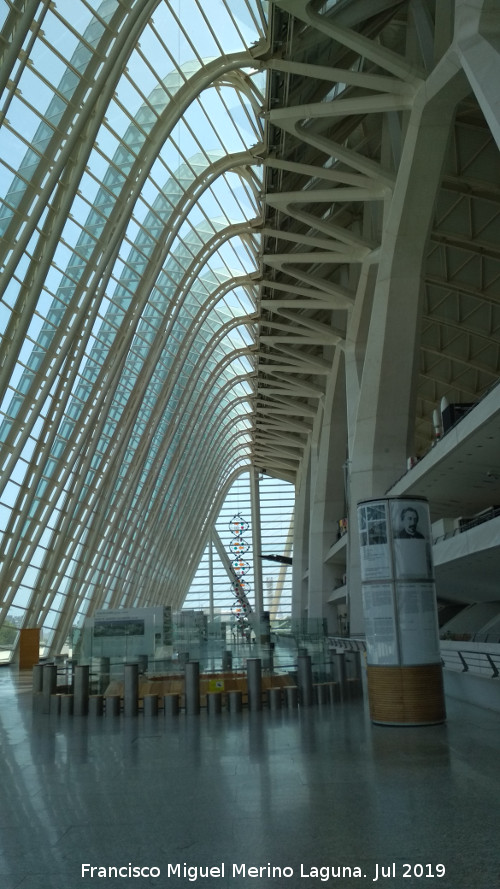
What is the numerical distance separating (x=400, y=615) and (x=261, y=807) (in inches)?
204

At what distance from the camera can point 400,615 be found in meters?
10.5

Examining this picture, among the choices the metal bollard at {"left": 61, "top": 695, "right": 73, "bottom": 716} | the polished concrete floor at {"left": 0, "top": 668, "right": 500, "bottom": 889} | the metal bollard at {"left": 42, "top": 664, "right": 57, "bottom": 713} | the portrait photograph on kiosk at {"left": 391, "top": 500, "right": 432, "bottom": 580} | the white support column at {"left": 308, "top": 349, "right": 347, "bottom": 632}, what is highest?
the white support column at {"left": 308, "top": 349, "right": 347, "bottom": 632}

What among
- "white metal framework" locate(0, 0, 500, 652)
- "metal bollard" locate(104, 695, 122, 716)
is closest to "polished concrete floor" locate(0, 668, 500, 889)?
"metal bollard" locate(104, 695, 122, 716)

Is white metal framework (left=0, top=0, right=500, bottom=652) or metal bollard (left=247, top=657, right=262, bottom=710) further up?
white metal framework (left=0, top=0, right=500, bottom=652)

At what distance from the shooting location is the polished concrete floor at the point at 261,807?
13.7ft

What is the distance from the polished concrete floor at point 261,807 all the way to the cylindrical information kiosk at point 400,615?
41 centimetres

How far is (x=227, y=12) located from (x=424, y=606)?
18418mm

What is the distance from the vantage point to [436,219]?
30.3m

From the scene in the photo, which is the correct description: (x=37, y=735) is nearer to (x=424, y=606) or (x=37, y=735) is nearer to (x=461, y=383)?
(x=424, y=606)

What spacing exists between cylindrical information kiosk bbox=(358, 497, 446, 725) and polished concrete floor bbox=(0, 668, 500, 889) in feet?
1.35

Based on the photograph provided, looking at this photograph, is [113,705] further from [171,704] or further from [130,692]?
[171,704]

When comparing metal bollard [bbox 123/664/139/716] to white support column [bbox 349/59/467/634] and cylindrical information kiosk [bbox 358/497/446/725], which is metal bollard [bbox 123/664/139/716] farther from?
white support column [bbox 349/59/467/634]

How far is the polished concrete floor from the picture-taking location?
13.7ft

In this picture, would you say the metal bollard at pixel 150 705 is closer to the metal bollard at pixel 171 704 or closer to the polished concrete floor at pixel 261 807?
the metal bollard at pixel 171 704
